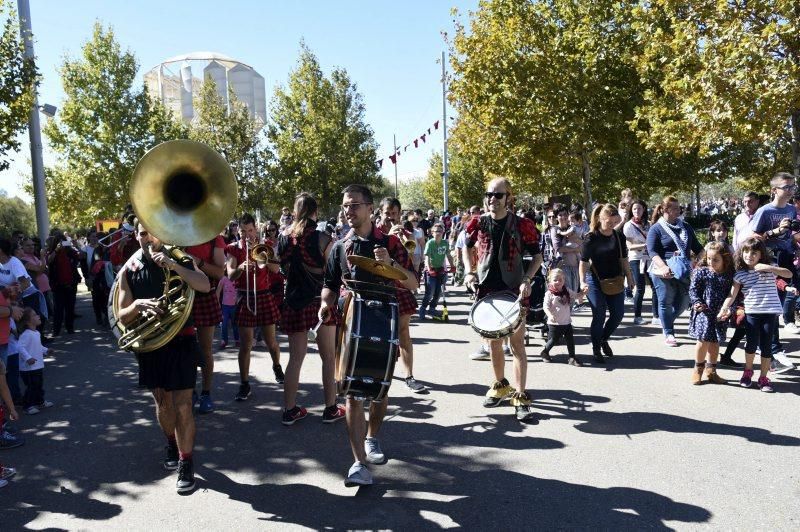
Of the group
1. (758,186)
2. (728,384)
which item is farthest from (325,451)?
(758,186)

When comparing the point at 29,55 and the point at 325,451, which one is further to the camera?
the point at 29,55

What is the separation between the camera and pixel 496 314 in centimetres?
474

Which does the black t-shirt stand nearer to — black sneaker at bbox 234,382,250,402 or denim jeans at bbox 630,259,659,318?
denim jeans at bbox 630,259,659,318

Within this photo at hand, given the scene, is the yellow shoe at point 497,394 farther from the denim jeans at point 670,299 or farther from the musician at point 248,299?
the denim jeans at point 670,299

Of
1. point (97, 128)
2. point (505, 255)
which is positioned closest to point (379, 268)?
point (505, 255)

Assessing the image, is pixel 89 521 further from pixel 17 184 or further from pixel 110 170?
pixel 17 184

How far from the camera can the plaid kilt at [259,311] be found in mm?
5754

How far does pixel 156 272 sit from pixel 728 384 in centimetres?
530

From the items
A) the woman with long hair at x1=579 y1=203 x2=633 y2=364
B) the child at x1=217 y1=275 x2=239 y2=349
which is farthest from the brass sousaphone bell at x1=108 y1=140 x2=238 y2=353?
the woman with long hair at x1=579 y1=203 x2=633 y2=364

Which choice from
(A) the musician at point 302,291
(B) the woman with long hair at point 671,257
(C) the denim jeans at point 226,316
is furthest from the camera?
(C) the denim jeans at point 226,316

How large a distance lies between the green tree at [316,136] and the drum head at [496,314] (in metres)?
28.6

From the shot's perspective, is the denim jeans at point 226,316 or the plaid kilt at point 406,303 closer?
the plaid kilt at point 406,303

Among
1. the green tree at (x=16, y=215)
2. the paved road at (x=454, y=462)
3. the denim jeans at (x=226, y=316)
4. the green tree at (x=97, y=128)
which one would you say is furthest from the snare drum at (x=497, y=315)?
the green tree at (x=16, y=215)

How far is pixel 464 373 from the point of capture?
21.7 ft
